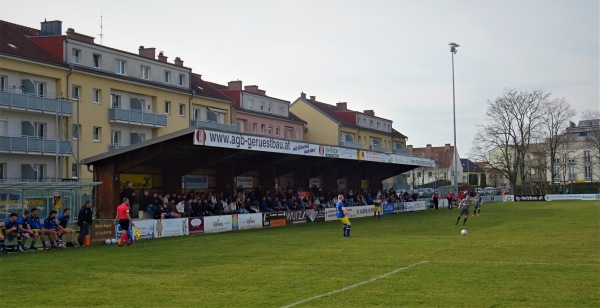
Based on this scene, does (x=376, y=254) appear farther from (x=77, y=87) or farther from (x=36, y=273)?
(x=77, y=87)

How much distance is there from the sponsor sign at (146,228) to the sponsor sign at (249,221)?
6.26 m

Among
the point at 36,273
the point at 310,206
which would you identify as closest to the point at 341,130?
the point at 310,206

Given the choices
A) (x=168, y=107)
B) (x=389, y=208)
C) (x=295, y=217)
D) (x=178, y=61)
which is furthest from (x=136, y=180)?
(x=178, y=61)

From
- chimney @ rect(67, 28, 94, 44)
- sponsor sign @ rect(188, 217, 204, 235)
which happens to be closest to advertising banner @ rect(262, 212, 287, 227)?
sponsor sign @ rect(188, 217, 204, 235)

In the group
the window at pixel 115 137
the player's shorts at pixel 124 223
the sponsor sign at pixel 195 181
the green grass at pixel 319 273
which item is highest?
the window at pixel 115 137

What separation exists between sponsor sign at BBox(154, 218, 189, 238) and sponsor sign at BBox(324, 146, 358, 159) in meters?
16.1

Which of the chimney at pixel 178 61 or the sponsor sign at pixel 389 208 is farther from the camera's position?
the chimney at pixel 178 61

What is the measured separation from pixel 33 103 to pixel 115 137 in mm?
8087

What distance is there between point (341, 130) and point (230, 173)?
37.2 metres

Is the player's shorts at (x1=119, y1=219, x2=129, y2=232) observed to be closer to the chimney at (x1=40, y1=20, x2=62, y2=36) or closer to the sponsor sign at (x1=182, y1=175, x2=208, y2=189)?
the sponsor sign at (x1=182, y1=175, x2=208, y2=189)

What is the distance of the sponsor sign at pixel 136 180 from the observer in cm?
3300

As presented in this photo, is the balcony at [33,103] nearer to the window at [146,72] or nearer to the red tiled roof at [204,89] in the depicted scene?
the window at [146,72]

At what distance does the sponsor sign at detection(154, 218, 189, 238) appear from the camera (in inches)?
1072

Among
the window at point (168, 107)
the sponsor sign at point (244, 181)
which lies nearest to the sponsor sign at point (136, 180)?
the sponsor sign at point (244, 181)
